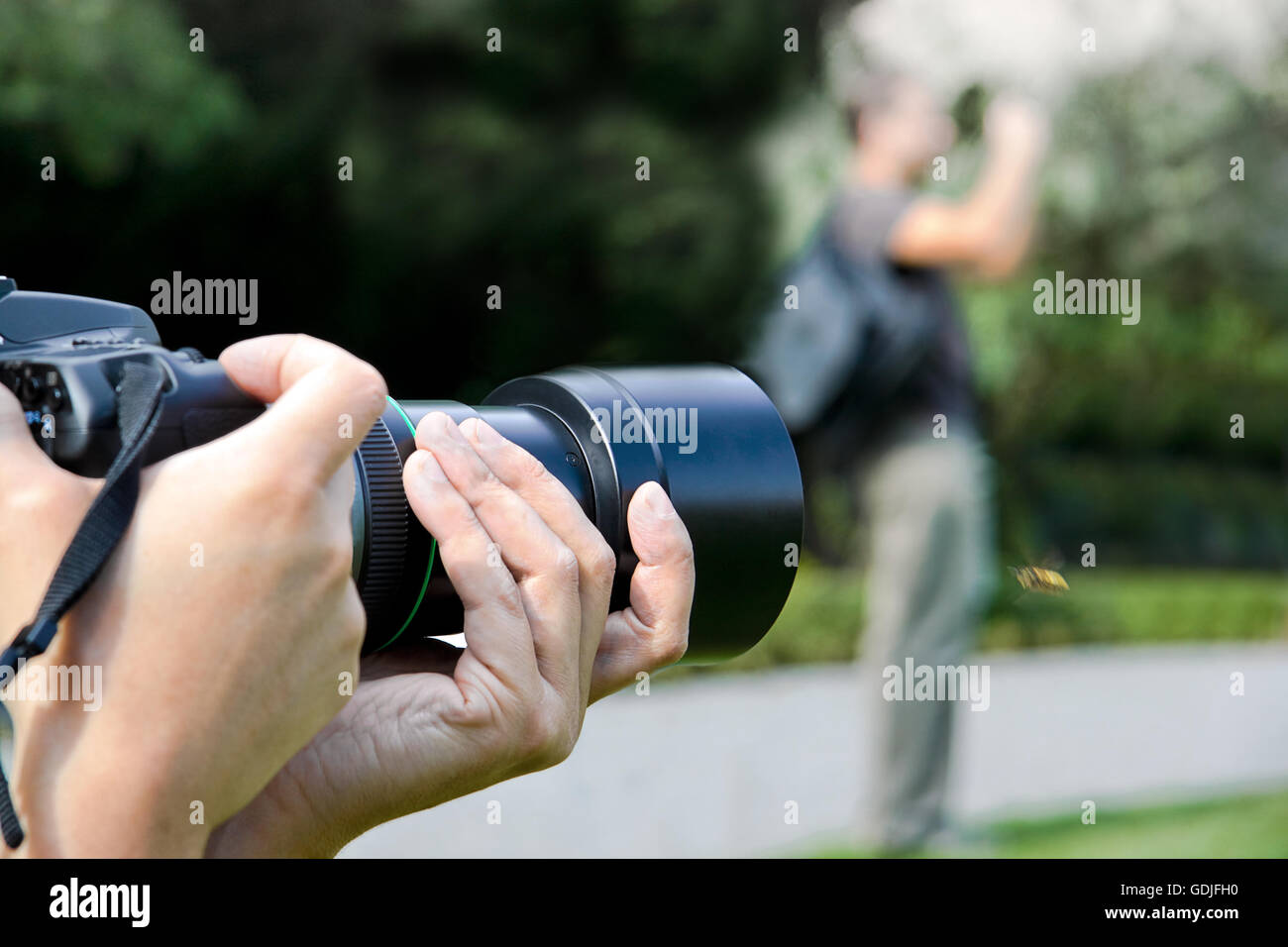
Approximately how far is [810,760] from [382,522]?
4.24 m

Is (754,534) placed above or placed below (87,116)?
below

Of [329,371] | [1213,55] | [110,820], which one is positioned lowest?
[110,820]

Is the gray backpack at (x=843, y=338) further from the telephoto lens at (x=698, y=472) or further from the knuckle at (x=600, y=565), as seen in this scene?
the knuckle at (x=600, y=565)

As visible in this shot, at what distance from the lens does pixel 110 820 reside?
1.09m

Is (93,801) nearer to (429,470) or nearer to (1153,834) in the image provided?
(429,470)

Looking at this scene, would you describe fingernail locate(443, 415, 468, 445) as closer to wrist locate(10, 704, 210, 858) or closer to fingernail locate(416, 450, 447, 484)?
fingernail locate(416, 450, 447, 484)

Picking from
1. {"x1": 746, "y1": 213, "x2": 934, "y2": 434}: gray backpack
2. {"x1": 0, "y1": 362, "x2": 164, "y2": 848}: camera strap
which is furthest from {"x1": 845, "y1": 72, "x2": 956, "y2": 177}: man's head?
{"x1": 0, "y1": 362, "x2": 164, "y2": 848}: camera strap

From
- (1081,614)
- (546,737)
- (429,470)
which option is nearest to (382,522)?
(429,470)

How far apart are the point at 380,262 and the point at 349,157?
0.64 m

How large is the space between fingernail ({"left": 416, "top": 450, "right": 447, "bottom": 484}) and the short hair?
11.3 feet

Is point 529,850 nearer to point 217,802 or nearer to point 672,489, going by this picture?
point 672,489

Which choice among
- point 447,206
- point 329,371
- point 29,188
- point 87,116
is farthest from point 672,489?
point 447,206

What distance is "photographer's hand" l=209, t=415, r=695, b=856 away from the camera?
4.74 feet

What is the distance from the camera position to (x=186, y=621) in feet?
3.56
